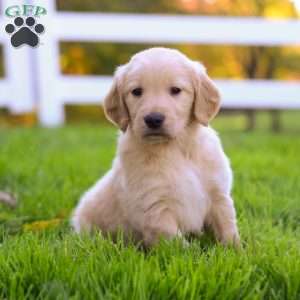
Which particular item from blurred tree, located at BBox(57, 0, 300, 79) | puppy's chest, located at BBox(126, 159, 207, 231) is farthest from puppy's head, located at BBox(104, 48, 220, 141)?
blurred tree, located at BBox(57, 0, 300, 79)

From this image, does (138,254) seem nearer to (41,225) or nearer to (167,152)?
(167,152)

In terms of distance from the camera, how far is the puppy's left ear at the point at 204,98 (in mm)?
2189

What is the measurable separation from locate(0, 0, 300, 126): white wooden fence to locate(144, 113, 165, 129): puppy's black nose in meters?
4.43

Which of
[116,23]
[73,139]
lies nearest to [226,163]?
[73,139]

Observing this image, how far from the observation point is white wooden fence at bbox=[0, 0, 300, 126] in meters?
6.25

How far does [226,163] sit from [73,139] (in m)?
3.20

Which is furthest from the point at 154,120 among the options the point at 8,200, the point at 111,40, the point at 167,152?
the point at 111,40

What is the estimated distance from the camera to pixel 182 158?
86.0 inches

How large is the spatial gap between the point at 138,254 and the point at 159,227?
0.20 m

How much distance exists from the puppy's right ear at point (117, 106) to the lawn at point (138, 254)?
1.71 feet

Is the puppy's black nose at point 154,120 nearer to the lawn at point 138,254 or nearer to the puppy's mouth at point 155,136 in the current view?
the puppy's mouth at point 155,136

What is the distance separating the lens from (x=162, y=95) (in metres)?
2.09

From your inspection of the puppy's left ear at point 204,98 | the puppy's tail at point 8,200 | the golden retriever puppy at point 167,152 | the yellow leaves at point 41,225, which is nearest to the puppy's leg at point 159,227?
the golden retriever puppy at point 167,152

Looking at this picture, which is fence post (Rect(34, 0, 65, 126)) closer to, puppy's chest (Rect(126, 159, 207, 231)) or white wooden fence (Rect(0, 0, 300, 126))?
white wooden fence (Rect(0, 0, 300, 126))
